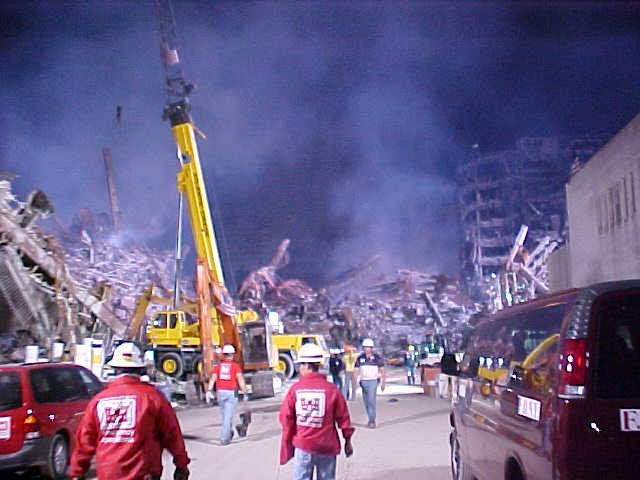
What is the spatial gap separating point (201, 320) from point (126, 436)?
1790cm

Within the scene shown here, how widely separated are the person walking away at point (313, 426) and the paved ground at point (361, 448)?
3610 mm

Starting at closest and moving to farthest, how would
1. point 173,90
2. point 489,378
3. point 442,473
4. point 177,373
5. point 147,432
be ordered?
point 147,432, point 489,378, point 442,473, point 177,373, point 173,90

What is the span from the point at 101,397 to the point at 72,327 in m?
20.8

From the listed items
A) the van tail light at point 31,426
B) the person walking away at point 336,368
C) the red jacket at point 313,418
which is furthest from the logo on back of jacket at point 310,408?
the person walking away at point 336,368

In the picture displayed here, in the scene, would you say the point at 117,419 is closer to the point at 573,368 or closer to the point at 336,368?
the point at 573,368

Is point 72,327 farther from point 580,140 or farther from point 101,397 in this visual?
point 580,140

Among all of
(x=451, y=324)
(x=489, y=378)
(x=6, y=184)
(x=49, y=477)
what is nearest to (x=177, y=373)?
(x=6, y=184)

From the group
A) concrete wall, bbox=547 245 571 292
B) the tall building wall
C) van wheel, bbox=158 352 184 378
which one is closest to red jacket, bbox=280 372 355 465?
concrete wall, bbox=547 245 571 292

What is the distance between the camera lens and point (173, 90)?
31.0 meters

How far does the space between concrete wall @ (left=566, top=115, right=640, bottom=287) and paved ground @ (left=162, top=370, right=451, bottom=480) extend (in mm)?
5860

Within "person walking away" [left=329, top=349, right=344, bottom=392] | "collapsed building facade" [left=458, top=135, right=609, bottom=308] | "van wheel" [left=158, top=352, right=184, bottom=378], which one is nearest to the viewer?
"person walking away" [left=329, top=349, right=344, bottom=392]

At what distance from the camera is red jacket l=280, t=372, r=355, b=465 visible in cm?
629

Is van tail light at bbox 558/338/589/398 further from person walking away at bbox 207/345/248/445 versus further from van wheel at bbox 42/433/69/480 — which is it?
person walking away at bbox 207/345/248/445

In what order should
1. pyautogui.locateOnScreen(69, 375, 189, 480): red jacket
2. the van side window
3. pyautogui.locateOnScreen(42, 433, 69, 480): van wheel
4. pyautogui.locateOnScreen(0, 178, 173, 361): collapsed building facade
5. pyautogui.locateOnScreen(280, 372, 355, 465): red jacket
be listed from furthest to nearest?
1. pyautogui.locateOnScreen(0, 178, 173, 361): collapsed building facade
2. pyautogui.locateOnScreen(42, 433, 69, 480): van wheel
3. pyautogui.locateOnScreen(280, 372, 355, 465): red jacket
4. the van side window
5. pyautogui.locateOnScreen(69, 375, 189, 480): red jacket
